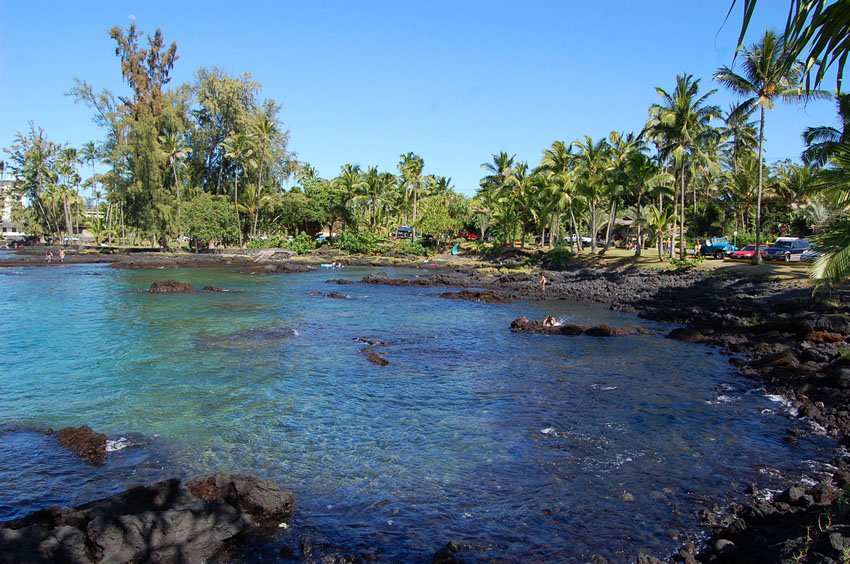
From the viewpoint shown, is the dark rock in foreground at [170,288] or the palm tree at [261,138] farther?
the palm tree at [261,138]

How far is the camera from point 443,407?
48.0 feet

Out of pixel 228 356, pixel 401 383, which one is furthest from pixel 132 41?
pixel 401 383

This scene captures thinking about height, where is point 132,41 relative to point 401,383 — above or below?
above

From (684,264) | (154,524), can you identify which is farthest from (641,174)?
(154,524)

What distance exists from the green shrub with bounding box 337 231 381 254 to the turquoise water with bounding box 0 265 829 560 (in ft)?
157

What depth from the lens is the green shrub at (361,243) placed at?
73.2 metres

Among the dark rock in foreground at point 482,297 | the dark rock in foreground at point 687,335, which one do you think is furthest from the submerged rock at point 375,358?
the dark rock in foreground at point 482,297

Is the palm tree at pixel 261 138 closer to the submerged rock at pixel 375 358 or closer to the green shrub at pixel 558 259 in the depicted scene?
the green shrub at pixel 558 259

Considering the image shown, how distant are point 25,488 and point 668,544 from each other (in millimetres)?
9930

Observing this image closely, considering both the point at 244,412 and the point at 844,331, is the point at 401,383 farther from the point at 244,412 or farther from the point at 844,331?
the point at 844,331

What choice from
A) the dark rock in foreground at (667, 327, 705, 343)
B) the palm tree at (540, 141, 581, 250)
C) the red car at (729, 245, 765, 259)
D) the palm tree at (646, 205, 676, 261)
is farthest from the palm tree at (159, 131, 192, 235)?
the dark rock in foreground at (667, 327, 705, 343)

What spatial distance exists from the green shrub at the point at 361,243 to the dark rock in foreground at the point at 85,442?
6183 cm

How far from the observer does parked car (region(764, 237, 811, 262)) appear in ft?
129

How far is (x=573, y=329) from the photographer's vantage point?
2506 centimetres
